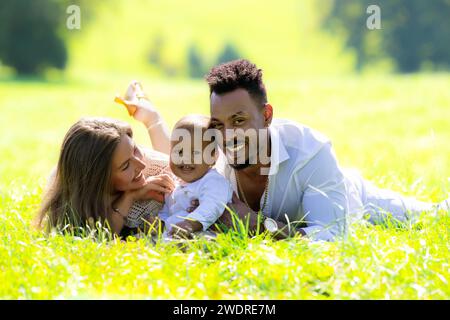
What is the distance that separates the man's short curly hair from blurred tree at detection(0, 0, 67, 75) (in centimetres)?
3185

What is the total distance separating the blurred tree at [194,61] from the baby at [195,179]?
47.6 meters

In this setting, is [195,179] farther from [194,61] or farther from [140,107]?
[194,61]

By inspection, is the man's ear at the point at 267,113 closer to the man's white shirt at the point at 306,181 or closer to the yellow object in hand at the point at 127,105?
the man's white shirt at the point at 306,181

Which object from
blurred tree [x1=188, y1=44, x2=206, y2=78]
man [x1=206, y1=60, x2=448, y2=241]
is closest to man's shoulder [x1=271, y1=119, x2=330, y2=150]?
man [x1=206, y1=60, x2=448, y2=241]

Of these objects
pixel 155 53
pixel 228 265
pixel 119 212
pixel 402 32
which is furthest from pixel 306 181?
pixel 155 53

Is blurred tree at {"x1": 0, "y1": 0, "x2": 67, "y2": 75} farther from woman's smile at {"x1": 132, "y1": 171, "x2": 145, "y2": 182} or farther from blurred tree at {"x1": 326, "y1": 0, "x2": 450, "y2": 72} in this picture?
woman's smile at {"x1": 132, "y1": 171, "x2": 145, "y2": 182}

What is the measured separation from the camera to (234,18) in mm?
52938

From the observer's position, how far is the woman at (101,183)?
4695mm

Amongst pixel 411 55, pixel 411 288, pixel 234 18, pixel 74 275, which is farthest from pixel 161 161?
pixel 234 18

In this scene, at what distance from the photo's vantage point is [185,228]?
14.3 feet

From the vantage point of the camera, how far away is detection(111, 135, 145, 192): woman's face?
15.5 feet

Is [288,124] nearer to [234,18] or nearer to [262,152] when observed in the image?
[262,152]

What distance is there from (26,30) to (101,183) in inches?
1280

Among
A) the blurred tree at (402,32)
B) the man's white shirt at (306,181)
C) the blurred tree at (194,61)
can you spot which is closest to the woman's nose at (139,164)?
the man's white shirt at (306,181)
